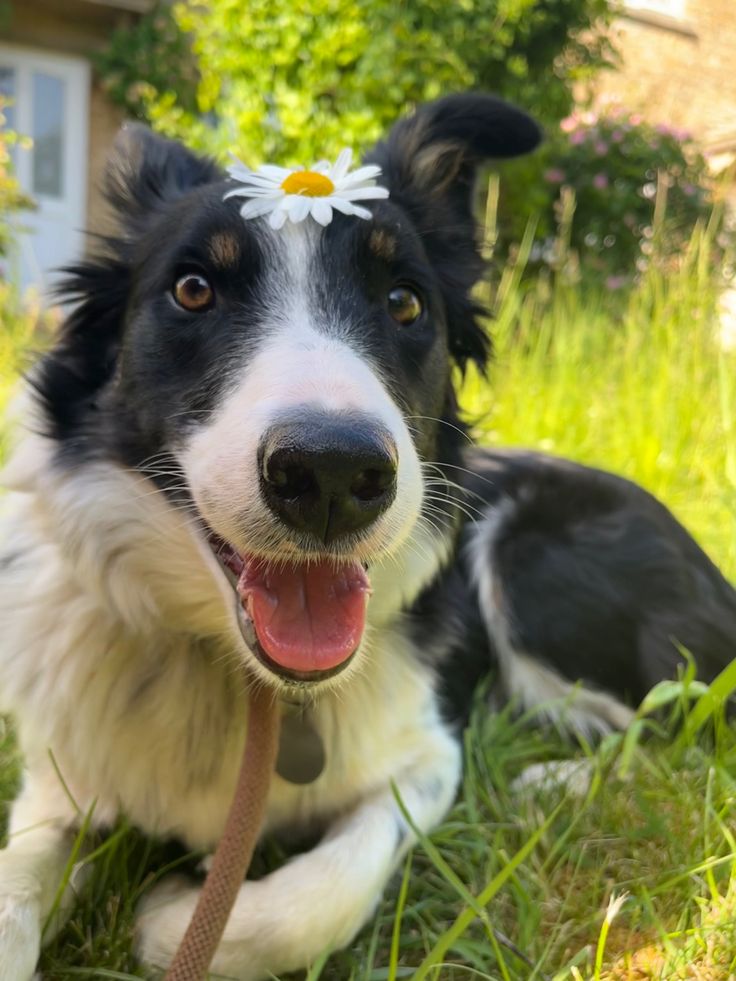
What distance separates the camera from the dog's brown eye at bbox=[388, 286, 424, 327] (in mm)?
1843

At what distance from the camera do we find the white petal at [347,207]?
169 centimetres

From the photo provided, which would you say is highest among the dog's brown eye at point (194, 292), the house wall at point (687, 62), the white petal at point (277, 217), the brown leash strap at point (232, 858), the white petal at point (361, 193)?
the house wall at point (687, 62)

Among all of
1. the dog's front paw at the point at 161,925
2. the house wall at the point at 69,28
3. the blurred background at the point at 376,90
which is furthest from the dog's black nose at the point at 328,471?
the house wall at the point at 69,28

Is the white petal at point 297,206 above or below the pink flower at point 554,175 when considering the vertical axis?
below

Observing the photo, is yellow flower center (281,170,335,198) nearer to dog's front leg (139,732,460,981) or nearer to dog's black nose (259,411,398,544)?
dog's black nose (259,411,398,544)

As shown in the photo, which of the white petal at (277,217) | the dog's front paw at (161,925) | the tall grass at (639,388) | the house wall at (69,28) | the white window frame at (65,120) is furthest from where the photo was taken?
the white window frame at (65,120)

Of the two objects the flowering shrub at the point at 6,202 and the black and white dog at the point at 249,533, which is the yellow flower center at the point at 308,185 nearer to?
the black and white dog at the point at 249,533

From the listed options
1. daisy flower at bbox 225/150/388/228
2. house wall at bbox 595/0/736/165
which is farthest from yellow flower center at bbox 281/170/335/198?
house wall at bbox 595/0/736/165

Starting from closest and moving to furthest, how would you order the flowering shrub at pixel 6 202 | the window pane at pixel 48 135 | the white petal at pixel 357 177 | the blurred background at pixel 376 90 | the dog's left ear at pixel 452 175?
the white petal at pixel 357 177
the dog's left ear at pixel 452 175
the flowering shrub at pixel 6 202
the blurred background at pixel 376 90
the window pane at pixel 48 135

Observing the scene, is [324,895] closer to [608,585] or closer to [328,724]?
[328,724]

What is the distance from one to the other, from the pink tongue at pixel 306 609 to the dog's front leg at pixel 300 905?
0.40 m

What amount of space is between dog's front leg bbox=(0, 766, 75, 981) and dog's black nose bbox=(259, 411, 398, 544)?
29.3 inches

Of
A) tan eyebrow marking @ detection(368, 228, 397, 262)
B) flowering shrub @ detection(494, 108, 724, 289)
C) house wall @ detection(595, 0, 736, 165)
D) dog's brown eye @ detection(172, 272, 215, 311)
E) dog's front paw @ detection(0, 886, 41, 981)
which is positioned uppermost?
house wall @ detection(595, 0, 736, 165)

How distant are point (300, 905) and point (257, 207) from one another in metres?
1.28
